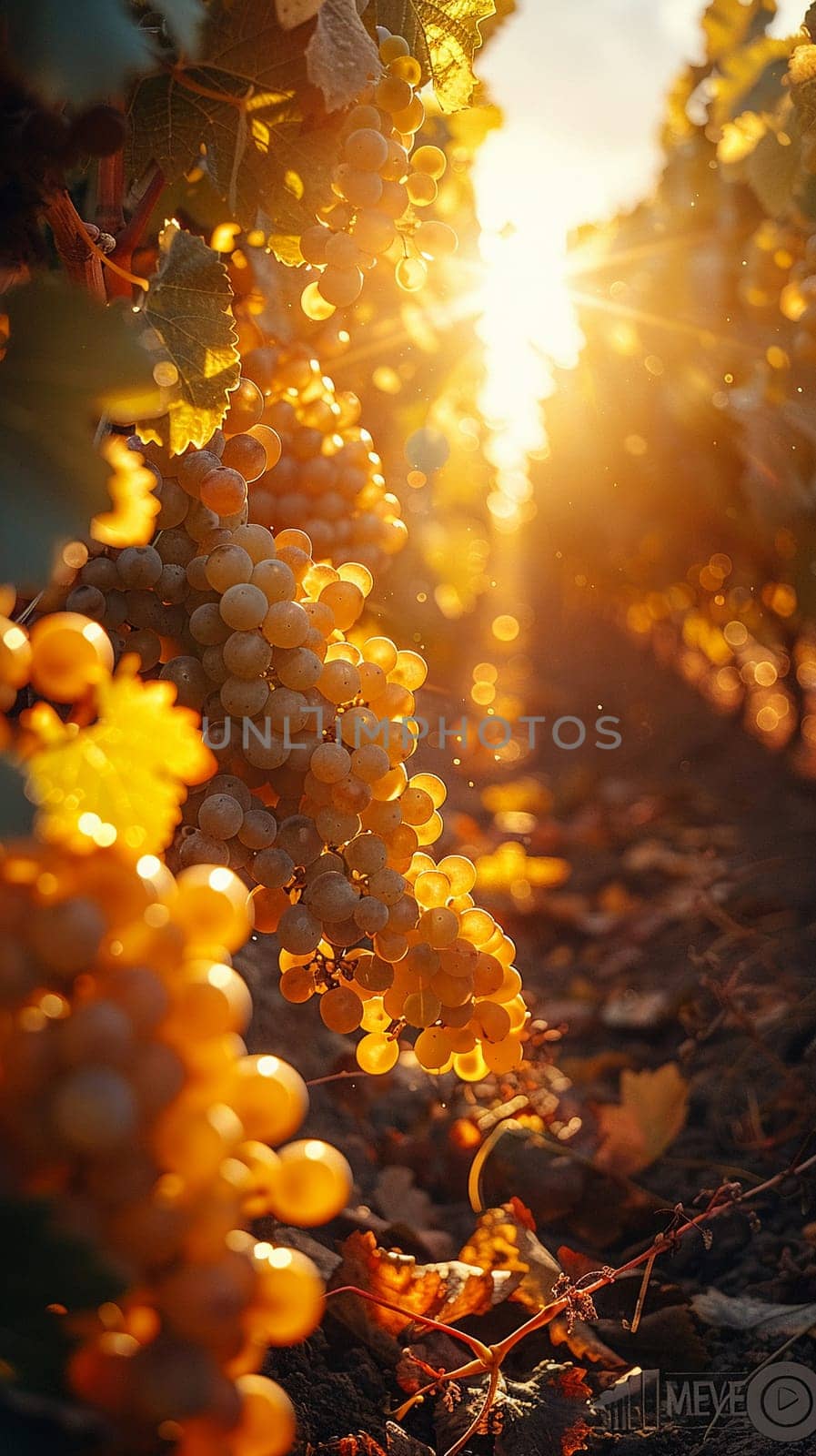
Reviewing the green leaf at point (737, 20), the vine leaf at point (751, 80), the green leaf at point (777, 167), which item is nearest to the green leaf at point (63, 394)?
the green leaf at point (777, 167)

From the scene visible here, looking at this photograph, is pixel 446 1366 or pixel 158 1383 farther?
pixel 446 1366

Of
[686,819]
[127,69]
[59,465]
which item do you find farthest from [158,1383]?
[686,819]

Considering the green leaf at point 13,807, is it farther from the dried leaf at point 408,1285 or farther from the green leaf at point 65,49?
the dried leaf at point 408,1285

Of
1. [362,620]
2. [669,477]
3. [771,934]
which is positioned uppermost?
[669,477]

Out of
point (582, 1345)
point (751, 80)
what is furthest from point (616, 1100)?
point (751, 80)

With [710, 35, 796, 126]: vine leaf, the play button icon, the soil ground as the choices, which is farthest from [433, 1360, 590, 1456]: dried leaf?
[710, 35, 796, 126]: vine leaf

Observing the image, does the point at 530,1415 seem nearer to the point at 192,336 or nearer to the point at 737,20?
the point at 192,336

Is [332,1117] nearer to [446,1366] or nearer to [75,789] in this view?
[446,1366]
